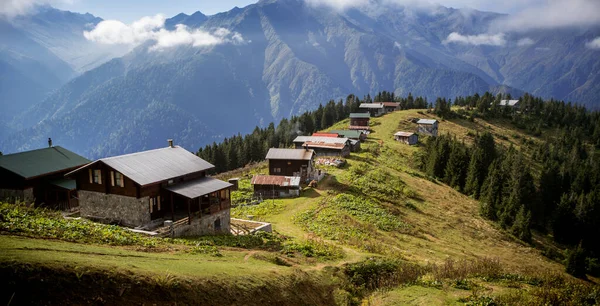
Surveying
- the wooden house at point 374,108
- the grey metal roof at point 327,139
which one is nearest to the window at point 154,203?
the grey metal roof at point 327,139

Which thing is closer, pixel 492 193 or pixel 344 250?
pixel 344 250

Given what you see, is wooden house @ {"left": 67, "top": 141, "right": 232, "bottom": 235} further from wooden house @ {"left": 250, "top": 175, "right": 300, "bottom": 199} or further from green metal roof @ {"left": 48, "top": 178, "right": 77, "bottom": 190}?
wooden house @ {"left": 250, "top": 175, "right": 300, "bottom": 199}

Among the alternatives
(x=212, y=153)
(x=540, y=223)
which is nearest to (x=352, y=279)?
(x=540, y=223)

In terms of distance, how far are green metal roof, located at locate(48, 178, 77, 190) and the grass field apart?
18574 millimetres

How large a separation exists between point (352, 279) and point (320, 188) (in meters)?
33.3

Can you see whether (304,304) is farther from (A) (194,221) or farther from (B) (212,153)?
(B) (212,153)

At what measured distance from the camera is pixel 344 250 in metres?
32.8

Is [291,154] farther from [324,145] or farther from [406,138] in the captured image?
[406,138]

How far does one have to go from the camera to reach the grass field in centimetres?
1672

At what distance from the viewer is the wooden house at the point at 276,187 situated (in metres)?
56.5

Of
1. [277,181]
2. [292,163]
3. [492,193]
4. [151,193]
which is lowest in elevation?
[492,193]

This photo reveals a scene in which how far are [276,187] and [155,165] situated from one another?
2585cm

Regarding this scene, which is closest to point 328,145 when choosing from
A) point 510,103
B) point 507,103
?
point 507,103

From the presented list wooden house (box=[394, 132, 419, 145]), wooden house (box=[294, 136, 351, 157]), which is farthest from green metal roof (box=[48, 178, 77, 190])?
wooden house (box=[394, 132, 419, 145])
